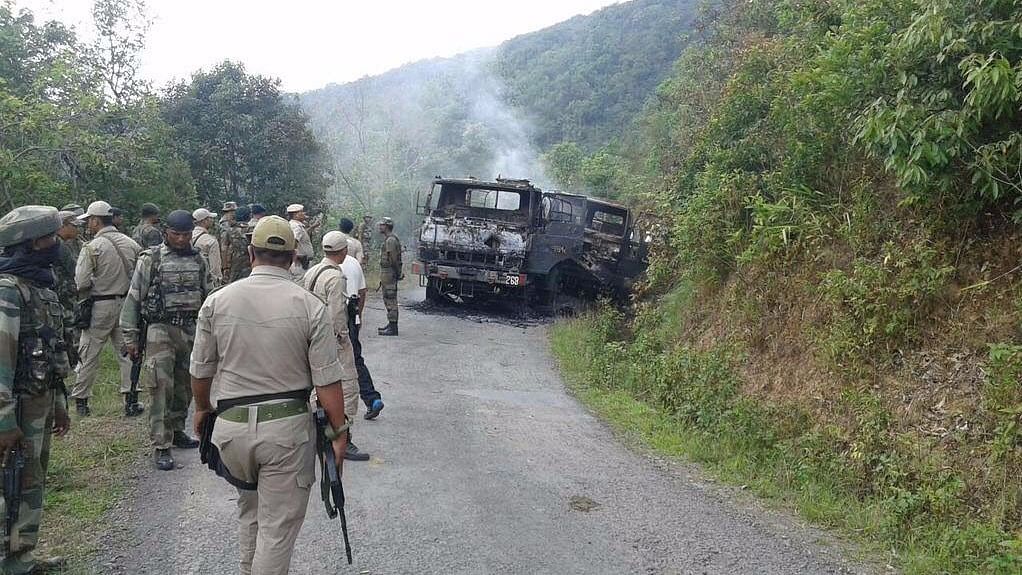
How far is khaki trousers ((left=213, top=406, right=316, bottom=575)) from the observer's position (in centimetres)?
306

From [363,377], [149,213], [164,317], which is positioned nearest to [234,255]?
[149,213]

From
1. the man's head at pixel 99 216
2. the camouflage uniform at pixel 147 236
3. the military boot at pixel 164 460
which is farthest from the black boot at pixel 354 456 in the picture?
the camouflage uniform at pixel 147 236

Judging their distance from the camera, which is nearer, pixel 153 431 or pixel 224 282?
pixel 153 431

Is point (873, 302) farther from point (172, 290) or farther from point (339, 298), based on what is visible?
point (172, 290)

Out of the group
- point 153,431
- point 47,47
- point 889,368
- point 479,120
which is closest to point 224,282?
point 153,431

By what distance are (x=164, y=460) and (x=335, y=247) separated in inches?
72.1

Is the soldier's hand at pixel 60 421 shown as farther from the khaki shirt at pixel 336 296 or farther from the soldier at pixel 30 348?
the khaki shirt at pixel 336 296

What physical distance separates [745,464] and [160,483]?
13.1ft

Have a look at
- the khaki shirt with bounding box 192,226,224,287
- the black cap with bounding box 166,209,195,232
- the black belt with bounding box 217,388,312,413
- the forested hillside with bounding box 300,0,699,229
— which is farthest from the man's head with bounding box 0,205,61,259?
the forested hillside with bounding box 300,0,699,229

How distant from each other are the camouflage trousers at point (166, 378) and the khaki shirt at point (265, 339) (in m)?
2.59

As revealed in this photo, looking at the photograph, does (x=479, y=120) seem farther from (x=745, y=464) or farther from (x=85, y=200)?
(x=745, y=464)

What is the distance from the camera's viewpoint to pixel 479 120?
155 feet

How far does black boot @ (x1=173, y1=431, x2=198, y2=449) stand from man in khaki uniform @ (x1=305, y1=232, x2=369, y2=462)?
1188 millimetres

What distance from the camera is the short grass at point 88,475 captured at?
420 centimetres
